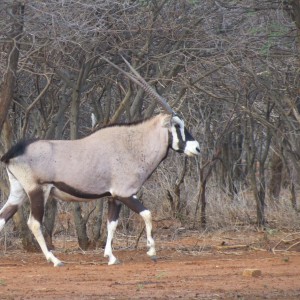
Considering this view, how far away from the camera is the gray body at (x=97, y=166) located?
13.2 metres

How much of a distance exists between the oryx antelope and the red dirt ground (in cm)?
65

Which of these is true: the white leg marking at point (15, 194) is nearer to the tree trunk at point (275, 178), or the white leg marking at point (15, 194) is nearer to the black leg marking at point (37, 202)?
the black leg marking at point (37, 202)

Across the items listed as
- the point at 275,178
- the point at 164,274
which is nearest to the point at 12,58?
the point at 164,274

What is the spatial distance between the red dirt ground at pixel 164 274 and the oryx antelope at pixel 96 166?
2.13 feet

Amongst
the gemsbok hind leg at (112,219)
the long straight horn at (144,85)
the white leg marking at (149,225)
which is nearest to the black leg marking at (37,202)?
the gemsbok hind leg at (112,219)

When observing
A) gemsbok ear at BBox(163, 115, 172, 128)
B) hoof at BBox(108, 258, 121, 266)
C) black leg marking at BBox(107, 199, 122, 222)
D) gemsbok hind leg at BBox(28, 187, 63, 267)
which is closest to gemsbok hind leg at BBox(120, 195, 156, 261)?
black leg marking at BBox(107, 199, 122, 222)

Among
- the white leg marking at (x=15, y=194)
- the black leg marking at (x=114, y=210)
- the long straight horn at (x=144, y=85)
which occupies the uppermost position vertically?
the long straight horn at (x=144, y=85)

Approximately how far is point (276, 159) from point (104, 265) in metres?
10.7

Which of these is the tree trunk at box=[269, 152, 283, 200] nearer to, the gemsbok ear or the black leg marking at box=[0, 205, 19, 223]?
the gemsbok ear

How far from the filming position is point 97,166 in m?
13.5

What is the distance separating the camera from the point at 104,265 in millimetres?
13031

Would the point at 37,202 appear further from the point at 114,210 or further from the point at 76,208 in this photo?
the point at 76,208

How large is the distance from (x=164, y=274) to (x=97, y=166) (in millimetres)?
2595

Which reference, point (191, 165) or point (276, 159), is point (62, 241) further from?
point (276, 159)
